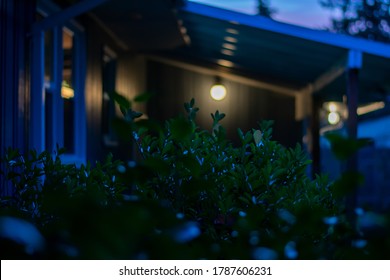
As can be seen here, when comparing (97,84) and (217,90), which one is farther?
(217,90)

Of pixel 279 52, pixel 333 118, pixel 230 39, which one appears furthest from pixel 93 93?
pixel 333 118

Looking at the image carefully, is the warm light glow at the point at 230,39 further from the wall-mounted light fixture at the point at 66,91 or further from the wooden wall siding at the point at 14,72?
the wooden wall siding at the point at 14,72

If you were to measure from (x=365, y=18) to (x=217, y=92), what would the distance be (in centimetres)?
2759

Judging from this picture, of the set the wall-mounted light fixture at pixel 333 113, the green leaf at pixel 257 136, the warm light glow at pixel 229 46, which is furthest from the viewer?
the wall-mounted light fixture at pixel 333 113

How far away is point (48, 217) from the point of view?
2789mm

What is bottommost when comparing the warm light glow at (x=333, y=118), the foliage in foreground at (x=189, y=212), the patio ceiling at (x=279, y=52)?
the foliage in foreground at (x=189, y=212)

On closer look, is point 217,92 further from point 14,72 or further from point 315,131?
point 14,72

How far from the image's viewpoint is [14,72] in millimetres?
5477

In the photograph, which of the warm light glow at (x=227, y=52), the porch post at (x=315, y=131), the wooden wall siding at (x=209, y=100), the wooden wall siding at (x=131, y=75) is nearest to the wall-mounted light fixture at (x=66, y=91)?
the wooden wall siding at (x=131, y=75)

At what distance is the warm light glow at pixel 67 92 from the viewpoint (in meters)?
7.22

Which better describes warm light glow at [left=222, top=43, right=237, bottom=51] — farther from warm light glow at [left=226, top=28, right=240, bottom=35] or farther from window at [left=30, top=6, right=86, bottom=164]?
window at [left=30, top=6, right=86, bottom=164]

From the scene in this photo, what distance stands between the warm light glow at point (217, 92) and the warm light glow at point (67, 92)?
4466 millimetres

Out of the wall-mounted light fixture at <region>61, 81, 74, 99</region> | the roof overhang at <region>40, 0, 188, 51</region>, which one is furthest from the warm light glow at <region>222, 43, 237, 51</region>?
the wall-mounted light fixture at <region>61, 81, 74, 99</region>
